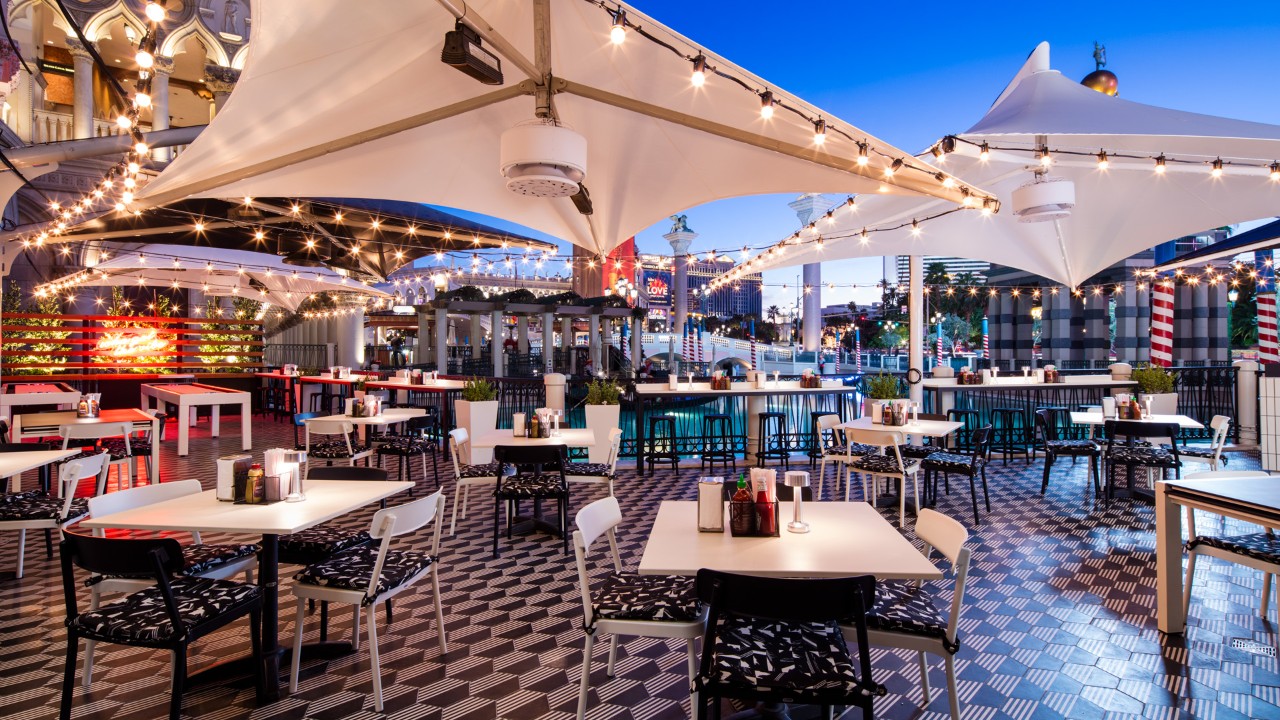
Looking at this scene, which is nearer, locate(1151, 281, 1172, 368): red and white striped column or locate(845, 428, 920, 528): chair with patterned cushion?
locate(845, 428, 920, 528): chair with patterned cushion

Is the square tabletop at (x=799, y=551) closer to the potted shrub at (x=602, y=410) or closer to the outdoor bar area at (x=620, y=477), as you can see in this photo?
the outdoor bar area at (x=620, y=477)

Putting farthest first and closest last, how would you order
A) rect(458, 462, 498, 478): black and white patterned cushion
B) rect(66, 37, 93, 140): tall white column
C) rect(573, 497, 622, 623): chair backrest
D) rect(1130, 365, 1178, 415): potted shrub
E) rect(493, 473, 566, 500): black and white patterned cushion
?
rect(66, 37, 93, 140): tall white column, rect(1130, 365, 1178, 415): potted shrub, rect(458, 462, 498, 478): black and white patterned cushion, rect(493, 473, 566, 500): black and white patterned cushion, rect(573, 497, 622, 623): chair backrest

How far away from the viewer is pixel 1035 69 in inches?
310

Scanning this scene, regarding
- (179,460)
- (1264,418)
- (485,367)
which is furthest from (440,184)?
(485,367)

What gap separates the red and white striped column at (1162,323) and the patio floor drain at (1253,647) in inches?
433

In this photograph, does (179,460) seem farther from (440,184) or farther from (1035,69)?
(1035,69)

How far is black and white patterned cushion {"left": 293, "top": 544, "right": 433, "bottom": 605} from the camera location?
2.86m

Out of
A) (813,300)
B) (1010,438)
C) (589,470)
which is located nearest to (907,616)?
(589,470)

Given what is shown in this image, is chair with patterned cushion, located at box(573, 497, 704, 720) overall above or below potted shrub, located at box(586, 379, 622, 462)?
below

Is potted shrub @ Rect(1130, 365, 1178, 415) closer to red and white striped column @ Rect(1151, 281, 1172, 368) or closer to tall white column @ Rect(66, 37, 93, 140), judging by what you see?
red and white striped column @ Rect(1151, 281, 1172, 368)

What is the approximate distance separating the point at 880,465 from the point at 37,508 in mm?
6683

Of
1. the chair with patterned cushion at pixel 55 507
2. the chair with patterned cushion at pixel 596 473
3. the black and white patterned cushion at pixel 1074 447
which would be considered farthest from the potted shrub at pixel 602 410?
the black and white patterned cushion at pixel 1074 447

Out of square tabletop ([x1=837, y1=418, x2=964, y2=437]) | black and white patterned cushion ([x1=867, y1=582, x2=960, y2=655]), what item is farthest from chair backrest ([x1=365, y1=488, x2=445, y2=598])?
square tabletop ([x1=837, y1=418, x2=964, y2=437])

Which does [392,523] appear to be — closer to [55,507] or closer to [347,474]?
[347,474]
